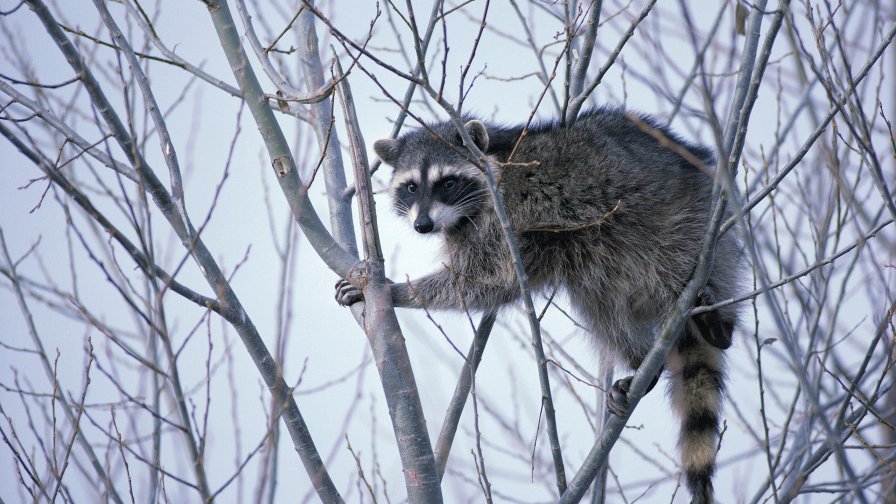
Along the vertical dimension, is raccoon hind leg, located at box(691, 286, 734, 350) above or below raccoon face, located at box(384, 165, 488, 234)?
below

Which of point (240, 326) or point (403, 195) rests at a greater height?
point (403, 195)

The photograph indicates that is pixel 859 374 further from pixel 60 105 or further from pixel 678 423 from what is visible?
pixel 60 105

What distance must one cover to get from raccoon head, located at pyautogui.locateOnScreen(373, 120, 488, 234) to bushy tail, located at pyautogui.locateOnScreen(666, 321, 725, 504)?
4.03 ft

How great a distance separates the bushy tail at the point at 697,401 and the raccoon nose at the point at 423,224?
1280 mm

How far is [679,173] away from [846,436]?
1.52 metres

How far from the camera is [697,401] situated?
148 inches

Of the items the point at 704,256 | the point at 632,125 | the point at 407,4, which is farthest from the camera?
the point at 632,125

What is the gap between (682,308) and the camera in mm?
2756

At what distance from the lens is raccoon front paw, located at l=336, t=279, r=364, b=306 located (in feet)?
11.3

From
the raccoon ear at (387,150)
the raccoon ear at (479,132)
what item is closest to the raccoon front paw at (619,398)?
the raccoon ear at (479,132)

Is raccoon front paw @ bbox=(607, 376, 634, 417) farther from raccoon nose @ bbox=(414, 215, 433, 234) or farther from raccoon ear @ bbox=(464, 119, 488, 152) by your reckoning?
raccoon ear @ bbox=(464, 119, 488, 152)

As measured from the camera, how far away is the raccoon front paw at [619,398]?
3115 millimetres

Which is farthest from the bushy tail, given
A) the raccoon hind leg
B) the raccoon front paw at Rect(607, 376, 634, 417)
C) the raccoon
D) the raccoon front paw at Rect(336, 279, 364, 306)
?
the raccoon front paw at Rect(336, 279, 364, 306)

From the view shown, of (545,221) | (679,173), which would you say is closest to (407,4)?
(545,221)
